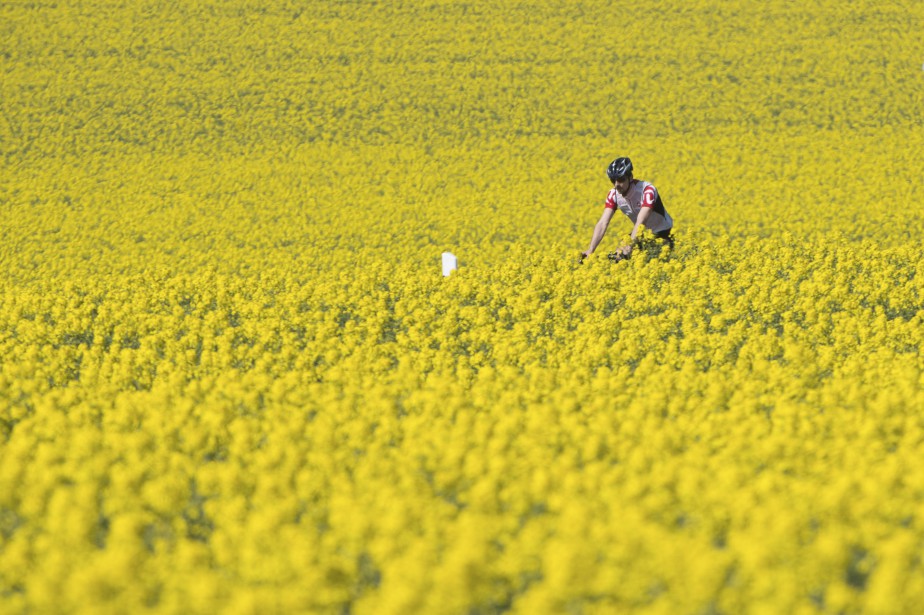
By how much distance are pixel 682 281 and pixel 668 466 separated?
4441mm

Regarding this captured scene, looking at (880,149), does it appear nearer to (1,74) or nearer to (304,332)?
(304,332)

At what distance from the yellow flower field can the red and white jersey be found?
0.37 meters

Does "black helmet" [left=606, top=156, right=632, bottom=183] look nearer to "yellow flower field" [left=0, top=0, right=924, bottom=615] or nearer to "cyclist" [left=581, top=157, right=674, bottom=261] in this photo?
"cyclist" [left=581, top=157, right=674, bottom=261]

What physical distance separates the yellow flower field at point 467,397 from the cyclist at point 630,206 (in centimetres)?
28

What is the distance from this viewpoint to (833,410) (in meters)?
4.75

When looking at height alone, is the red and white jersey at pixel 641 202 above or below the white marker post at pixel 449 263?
above

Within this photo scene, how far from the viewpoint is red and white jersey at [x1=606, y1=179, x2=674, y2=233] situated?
7773 mm

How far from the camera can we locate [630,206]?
8125 millimetres

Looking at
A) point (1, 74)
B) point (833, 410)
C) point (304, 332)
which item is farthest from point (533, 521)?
point (1, 74)

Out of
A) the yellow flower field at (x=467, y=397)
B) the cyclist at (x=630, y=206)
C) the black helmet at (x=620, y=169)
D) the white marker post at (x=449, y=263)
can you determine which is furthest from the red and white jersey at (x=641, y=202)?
the white marker post at (x=449, y=263)

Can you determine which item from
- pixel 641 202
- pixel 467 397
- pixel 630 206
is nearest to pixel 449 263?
pixel 630 206

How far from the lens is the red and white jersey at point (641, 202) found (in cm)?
777

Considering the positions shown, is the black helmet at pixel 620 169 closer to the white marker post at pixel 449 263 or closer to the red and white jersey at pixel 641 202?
the red and white jersey at pixel 641 202

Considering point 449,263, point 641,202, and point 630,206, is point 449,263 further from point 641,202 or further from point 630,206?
point 641,202
